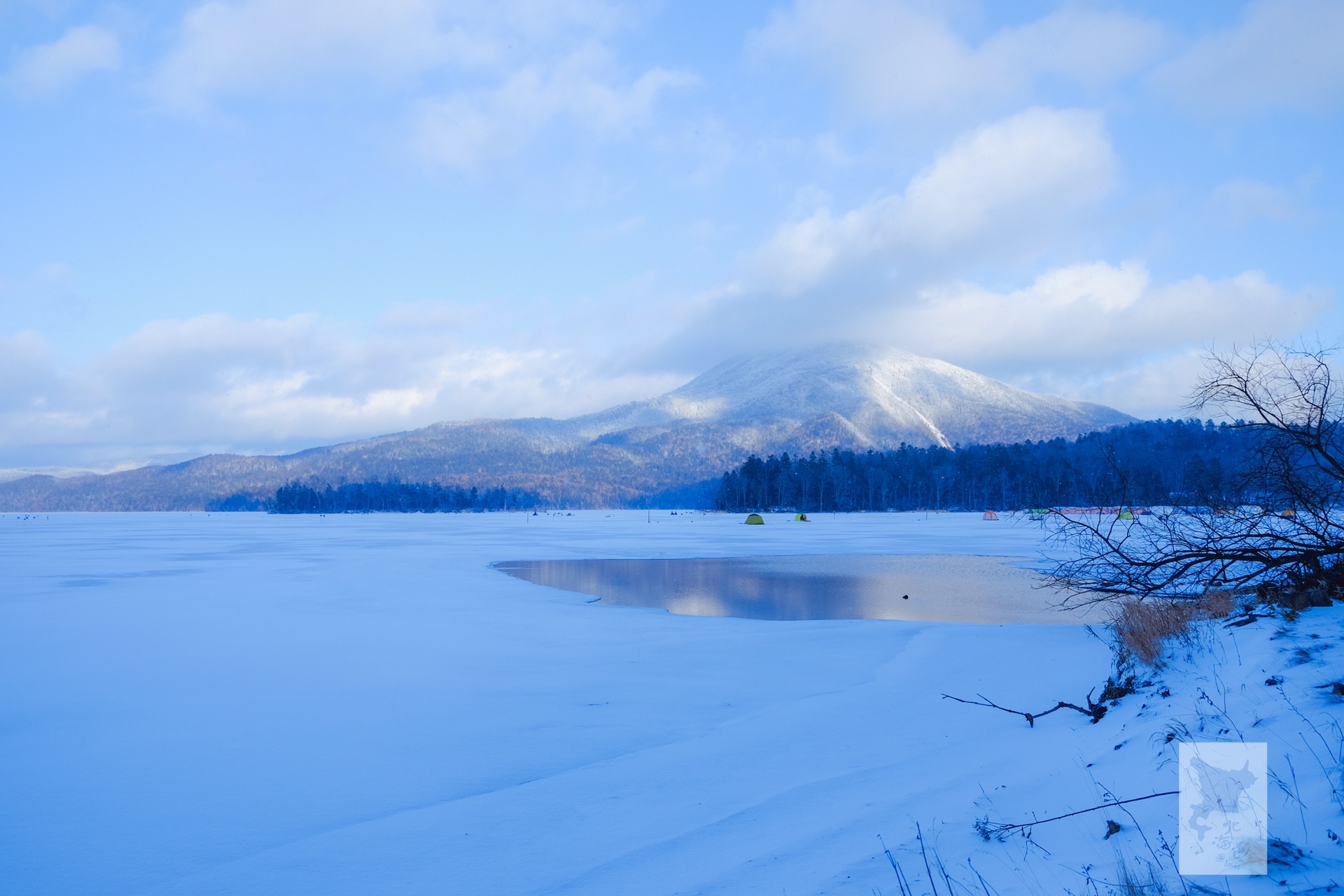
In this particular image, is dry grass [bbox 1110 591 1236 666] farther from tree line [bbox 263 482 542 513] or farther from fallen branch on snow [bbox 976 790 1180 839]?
tree line [bbox 263 482 542 513]

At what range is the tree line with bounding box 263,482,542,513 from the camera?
599 feet

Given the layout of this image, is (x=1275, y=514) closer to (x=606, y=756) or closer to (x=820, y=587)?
(x=606, y=756)

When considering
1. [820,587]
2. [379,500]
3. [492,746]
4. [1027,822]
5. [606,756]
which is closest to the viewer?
[1027,822]

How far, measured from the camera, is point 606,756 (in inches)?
280

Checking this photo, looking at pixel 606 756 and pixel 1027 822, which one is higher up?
pixel 1027 822

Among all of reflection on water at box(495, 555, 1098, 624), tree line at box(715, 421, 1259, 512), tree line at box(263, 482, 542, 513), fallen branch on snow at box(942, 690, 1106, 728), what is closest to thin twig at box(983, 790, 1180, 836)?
fallen branch on snow at box(942, 690, 1106, 728)

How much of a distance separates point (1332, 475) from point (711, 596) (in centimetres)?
1460

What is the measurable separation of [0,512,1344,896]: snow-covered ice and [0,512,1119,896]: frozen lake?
3cm

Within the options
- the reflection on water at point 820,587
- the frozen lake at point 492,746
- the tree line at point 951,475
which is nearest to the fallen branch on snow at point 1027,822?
the frozen lake at point 492,746

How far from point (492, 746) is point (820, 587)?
55.5ft

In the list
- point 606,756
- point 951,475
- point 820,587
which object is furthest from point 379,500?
point 606,756

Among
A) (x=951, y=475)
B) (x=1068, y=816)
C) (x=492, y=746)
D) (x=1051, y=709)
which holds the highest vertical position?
(x=951, y=475)

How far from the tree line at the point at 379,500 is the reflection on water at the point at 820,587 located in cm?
15754

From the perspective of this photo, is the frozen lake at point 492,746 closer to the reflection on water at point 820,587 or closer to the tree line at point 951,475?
the reflection on water at point 820,587
